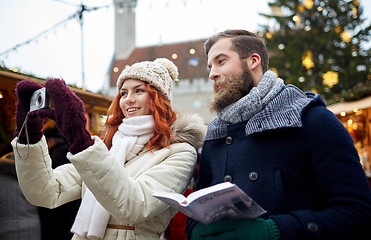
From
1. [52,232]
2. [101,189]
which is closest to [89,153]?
[101,189]

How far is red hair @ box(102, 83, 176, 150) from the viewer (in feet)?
6.52

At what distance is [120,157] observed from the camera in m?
1.91

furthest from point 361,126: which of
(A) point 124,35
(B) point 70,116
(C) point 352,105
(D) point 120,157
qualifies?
(A) point 124,35

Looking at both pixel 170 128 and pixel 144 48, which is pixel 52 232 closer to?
pixel 170 128

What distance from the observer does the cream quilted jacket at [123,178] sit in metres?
1.45

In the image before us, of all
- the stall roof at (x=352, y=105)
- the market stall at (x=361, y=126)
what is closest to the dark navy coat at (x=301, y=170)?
the stall roof at (x=352, y=105)

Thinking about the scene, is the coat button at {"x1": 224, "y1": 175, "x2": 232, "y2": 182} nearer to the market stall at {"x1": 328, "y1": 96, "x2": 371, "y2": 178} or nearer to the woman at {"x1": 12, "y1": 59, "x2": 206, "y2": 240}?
the woman at {"x1": 12, "y1": 59, "x2": 206, "y2": 240}

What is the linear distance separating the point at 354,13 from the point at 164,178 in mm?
10814

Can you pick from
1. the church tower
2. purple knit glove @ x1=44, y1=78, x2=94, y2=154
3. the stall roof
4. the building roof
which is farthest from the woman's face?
the church tower

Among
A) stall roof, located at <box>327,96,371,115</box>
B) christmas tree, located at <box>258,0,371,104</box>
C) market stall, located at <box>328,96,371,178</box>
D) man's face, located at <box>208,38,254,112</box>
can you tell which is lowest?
market stall, located at <box>328,96,371,178</box>

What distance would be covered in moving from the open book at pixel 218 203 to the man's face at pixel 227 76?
668 mm

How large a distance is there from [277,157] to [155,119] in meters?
0.89

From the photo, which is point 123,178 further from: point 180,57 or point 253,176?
point 180,57

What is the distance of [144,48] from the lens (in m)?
28.6
